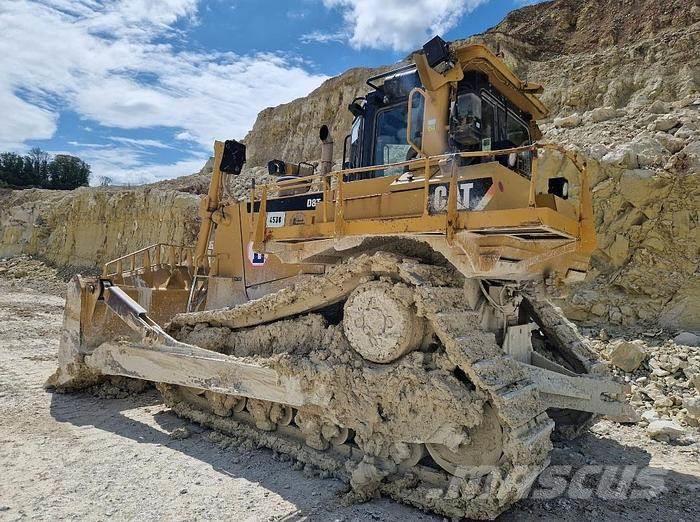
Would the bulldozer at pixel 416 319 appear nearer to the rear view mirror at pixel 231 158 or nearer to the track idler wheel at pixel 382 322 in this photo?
the track idler wheel at pixel 382 322

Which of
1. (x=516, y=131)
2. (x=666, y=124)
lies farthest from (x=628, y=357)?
(x=666, y=124)

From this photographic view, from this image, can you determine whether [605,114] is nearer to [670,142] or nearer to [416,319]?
[670,142]

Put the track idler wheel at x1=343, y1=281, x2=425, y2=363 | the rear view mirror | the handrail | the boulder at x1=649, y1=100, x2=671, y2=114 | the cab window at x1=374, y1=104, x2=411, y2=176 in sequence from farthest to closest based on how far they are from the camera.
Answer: the boulder at x1=649, y1=100, x2=671, y2=114 < the handrail < the rear view mirror < the cab window at x1=374, y1=104, x2=411, y2=176 < the track idler wheel at x1=343, y1=281, x2=425, y2=363

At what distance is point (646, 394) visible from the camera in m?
6.03

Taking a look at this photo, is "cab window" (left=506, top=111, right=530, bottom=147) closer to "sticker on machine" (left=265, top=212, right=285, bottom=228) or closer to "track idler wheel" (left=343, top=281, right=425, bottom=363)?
"track idler wheel" (left=343, top=281, right=425, bottom=363)

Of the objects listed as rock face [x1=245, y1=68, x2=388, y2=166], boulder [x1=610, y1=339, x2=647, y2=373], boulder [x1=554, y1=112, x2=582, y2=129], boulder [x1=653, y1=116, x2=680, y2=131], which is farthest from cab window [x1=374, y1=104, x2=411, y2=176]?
rock face [x1=245, y1=68, x2=388, y2=166]

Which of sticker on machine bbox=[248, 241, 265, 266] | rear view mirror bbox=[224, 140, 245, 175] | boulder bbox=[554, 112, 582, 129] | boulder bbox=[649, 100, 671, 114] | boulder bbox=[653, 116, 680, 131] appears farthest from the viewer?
boulder bbox=[554, 112, 582, 129]

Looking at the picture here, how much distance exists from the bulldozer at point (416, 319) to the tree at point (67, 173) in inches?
2005

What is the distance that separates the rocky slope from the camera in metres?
8.98

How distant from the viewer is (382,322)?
360 centimetres

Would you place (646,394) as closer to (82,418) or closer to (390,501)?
(390,501)

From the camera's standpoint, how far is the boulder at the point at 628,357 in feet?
22.2

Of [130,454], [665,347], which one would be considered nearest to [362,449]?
[130,454]

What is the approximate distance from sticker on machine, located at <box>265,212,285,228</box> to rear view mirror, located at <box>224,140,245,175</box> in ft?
4.62
